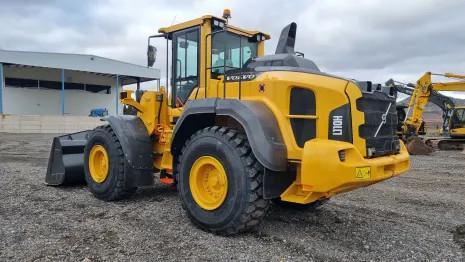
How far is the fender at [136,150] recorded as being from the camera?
6.14 m

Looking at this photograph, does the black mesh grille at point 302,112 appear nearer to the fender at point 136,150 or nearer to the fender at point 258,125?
the fender at point 258,125

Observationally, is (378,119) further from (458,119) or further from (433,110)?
(433,110)

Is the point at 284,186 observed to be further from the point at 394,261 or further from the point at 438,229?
the point at 438,229

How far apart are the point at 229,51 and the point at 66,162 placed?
3571mm

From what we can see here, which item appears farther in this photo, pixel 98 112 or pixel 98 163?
pixel 98 112

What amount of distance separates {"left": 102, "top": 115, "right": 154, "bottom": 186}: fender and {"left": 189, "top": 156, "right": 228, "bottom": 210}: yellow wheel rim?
1.35 metres

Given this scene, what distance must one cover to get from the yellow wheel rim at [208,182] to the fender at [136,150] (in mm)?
1348

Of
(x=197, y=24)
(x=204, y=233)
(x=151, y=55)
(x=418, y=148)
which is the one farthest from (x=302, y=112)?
(x=418, y=148)

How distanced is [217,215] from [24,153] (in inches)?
468

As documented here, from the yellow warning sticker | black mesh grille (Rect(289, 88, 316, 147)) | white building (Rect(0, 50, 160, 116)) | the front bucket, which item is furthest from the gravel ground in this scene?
white building (Rect(0, 50, 160, 116))

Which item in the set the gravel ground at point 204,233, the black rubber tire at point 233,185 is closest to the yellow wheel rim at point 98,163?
the gravel ground at point 204,233

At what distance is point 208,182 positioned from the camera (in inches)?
198

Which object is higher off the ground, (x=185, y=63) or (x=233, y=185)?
(x=185, y=63)

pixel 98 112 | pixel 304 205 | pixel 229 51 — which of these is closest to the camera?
pixel 304 205
